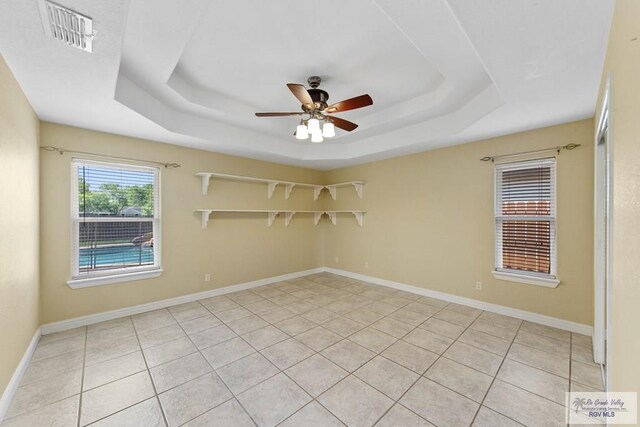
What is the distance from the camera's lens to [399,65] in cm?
256

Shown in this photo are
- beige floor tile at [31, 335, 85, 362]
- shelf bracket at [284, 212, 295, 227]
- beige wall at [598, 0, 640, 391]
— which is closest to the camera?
beige wall at [598, 0, 640, 391]

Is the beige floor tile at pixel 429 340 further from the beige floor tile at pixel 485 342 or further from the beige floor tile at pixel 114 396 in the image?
the beige floor tile at pixel 114 396

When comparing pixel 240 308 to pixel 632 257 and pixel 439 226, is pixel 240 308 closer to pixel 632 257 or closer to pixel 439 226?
pixel 439 226

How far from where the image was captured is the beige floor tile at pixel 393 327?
300 centimetres

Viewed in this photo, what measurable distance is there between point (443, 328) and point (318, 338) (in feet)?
4.97

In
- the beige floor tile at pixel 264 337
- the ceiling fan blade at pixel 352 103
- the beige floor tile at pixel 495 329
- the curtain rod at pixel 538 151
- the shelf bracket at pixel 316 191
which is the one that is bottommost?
the beige floor tile at pixel 264 337

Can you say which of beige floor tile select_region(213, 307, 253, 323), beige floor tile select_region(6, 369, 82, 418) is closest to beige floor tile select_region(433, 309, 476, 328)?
beige floor tile select_region(213, 307, 253, 323)

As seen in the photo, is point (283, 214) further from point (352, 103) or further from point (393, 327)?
point (352, 103)

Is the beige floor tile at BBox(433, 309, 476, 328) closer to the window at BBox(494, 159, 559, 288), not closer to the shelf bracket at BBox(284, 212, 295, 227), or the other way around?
the window at BBox(494, 159, 559, 288)

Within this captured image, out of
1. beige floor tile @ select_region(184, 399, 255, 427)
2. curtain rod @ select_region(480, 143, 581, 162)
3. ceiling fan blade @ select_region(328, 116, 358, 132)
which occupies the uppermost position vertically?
ceiling fan blade @ select_region(328, 116, 358, 132)

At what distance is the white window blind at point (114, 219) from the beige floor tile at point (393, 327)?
3.21 m

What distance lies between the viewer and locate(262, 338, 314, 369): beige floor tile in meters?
2.43

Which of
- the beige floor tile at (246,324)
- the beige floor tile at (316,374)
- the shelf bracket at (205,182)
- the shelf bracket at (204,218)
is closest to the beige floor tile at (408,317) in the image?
the beige floor tile at (316,374)

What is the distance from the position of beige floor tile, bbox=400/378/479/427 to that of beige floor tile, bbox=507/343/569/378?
37.1 inches
